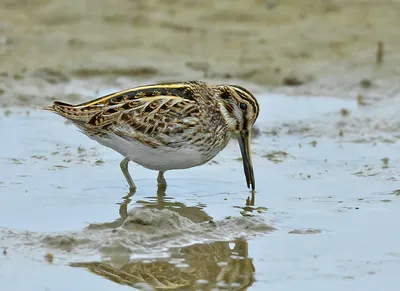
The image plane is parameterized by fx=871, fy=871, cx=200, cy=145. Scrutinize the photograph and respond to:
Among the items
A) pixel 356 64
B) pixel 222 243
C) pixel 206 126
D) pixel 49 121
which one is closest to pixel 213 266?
pixel 222 243

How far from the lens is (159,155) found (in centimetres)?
849

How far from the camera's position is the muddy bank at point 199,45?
13.8 m

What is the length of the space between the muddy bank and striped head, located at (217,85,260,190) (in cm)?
425

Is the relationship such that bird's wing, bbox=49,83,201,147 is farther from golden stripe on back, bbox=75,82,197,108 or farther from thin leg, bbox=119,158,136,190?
thin leg, bbox=119,158,136,190

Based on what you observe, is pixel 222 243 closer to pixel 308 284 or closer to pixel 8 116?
pixel 308 284

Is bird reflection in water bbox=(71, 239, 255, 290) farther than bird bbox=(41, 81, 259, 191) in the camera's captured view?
No

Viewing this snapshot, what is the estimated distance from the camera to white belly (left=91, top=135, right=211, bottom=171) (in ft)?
27.8

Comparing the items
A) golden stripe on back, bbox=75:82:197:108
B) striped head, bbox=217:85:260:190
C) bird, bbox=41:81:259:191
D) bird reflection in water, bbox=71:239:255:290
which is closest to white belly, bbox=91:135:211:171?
bird, bbox=41:81:259:191

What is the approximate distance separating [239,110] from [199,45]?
6.64 metres

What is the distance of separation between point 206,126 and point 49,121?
12.1ft

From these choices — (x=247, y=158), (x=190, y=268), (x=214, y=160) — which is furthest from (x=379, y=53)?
(x=190, y=268)

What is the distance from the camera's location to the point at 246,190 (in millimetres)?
8930

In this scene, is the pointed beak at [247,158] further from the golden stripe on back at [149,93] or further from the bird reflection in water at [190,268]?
the bird reflection in water at [190,268]

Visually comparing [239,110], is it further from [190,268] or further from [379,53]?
[379,53]
